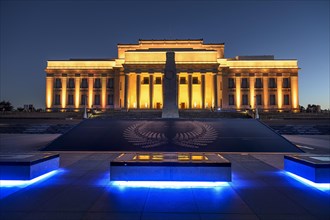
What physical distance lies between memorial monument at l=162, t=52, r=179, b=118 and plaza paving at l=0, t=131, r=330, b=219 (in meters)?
17.0

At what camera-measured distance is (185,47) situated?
65.7 m

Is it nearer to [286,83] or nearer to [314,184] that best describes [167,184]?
[314,184]

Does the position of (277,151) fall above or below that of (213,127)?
below

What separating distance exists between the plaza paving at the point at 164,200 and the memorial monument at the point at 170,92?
55.7ft

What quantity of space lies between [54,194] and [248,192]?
5.39 m

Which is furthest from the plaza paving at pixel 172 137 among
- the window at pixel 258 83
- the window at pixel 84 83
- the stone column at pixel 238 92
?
the window at pixel 258 83

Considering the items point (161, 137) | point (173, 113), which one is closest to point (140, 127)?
point (161, 137)

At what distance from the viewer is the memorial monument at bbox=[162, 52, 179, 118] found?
24844 millimetres

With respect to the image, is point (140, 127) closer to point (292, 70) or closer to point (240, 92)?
point (240, 92)

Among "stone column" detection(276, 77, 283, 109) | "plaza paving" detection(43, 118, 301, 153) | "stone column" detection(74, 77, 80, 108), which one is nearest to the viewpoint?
"plaza paving" detection(43, 118, 301, 153)

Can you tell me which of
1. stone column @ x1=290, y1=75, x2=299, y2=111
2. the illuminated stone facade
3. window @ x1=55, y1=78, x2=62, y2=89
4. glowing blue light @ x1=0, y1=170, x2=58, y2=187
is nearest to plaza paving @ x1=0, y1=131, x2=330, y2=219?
glowing blue light @ x1=0, y1=170, x2=58, y2=187

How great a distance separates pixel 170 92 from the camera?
2486 cm

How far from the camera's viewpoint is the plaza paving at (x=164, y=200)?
5098 millimetres

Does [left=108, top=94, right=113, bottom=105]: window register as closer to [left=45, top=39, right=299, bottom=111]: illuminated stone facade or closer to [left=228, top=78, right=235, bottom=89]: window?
[left=45, top=39, right=299, bottom=111]: illuminated stone facade
